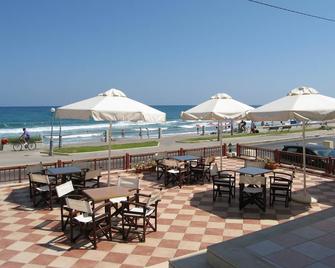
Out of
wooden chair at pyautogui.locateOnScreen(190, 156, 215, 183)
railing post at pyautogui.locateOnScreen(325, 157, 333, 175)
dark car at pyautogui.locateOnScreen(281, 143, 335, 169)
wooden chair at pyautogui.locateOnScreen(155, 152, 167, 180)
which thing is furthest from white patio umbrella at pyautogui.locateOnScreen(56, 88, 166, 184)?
dark car at pyautogui.locateOnScreen(281, 143, 335, 169)

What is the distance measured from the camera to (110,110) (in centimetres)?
927

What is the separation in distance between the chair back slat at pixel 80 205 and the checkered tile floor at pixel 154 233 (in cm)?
73

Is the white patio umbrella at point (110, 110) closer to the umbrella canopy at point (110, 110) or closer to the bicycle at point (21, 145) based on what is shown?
the umbrella canopy at point (110, 110)

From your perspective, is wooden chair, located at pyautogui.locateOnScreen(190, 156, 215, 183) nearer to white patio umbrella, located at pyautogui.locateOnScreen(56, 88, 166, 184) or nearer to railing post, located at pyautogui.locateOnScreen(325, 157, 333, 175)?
white patio umbrella, located at pyautogui.locateOnScreen(56, 88, 166, 184)

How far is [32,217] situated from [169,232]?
3553mm

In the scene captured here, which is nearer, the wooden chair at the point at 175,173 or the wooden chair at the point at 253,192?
the wooden chair at the point at 253,192

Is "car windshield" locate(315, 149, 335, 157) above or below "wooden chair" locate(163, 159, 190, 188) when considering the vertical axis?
above

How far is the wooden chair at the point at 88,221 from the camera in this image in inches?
282

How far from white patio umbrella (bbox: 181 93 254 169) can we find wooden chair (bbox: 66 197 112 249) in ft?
17.6

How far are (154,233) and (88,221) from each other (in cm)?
150

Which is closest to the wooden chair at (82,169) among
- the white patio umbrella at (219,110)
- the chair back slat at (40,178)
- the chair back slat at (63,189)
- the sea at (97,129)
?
the chair back slat at (40,178)

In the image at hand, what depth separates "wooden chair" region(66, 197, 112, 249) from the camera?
7.17 metres

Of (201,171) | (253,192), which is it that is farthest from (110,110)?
(201,171)

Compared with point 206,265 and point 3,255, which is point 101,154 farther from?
point 206,265
